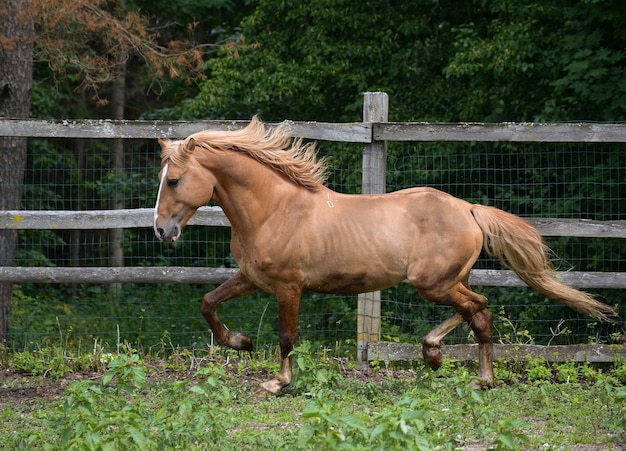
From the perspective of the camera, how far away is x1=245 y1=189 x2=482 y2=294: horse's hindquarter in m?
6.51

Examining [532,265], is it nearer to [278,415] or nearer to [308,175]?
[308,175]

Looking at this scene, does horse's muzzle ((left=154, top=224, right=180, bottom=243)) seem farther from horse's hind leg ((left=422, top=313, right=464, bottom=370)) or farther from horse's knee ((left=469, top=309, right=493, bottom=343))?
horse's knee ((left=469, top=309, right=493, bottom=343))

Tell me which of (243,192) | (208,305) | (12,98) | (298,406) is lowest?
(298,406)

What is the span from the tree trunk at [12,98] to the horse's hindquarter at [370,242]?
3895 millimetres

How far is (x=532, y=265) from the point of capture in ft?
22.4

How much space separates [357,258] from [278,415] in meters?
1.44

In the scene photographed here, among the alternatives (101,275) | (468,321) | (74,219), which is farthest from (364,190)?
(74,219)

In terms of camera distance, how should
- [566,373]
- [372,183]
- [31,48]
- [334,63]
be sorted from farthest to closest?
[334,63]
[31,48]
[372,183]
[566,373]

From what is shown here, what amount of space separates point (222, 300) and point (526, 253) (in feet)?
7.79

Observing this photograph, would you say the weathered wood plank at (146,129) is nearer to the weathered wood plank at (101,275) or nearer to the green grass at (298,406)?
the weathered wood plank at (101,275)

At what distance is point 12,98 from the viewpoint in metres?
9.72

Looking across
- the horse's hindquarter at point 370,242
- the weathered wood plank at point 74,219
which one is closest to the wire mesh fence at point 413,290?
the weathered wood plank at point 74,219

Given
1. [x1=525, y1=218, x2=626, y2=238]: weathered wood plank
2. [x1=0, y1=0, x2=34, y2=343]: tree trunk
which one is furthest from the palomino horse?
[x1=0, y1=0, x2=34, y2=343]: tree trunk

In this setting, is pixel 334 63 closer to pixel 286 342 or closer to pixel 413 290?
pixel 413 290
